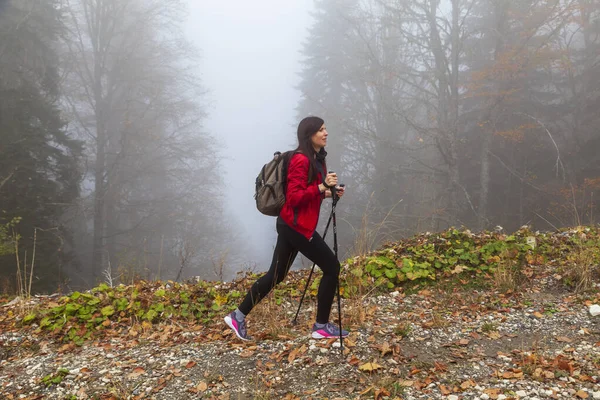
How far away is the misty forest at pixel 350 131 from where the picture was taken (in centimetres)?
1175

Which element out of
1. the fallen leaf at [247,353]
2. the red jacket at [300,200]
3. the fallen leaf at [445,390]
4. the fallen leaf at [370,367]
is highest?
the red jacket at [300,200]

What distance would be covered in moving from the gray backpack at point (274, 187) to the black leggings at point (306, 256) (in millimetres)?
180

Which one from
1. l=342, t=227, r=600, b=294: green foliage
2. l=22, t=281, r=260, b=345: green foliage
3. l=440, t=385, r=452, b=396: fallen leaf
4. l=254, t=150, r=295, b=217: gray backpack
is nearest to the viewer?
l=440, t=385, r=452, b=396: fallen leaf

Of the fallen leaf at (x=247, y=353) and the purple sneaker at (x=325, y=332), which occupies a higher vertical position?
the purple sneaker at (x=325, y=332)

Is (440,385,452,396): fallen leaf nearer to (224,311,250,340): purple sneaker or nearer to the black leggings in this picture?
the black leggings

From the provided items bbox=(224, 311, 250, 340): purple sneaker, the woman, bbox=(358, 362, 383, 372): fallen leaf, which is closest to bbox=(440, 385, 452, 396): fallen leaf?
bbox=(358, 362, 383, 372): fallen leaf

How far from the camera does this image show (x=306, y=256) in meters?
3.70

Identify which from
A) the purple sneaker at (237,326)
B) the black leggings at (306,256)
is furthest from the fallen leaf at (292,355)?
the purple sneaker at (237,326)

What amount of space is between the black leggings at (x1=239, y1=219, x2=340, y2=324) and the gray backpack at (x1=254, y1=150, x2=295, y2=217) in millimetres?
180

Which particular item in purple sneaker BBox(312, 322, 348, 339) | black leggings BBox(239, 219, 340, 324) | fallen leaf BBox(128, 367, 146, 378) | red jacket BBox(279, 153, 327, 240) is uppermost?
red jacket BBox(279, 153, 327, 240)

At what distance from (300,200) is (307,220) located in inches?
9.1

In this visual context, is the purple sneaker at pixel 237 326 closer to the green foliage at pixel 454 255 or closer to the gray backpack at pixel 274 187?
the gray backpack at pixel 274 187

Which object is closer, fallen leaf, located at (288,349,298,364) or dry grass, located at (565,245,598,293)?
fallen leaf, located at (288,349,298,364)

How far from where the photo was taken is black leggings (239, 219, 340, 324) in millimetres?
3561
